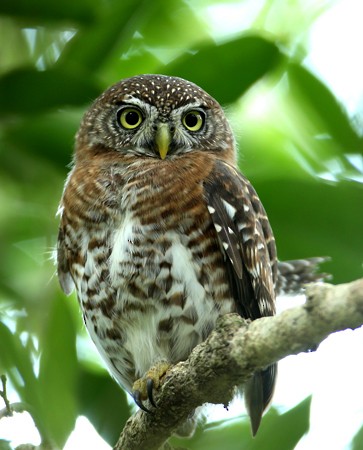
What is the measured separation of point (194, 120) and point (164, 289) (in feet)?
4.18

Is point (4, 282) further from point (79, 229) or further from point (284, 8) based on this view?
point (284, 8)

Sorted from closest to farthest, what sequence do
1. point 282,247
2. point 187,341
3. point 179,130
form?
point 282,247, point 187,341, point 179,130

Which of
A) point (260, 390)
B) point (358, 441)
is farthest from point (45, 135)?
point (358, 441)

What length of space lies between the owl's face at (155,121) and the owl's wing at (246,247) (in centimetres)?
44

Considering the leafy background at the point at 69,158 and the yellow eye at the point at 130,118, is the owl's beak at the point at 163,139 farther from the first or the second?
the leafy background at the point at 69,158

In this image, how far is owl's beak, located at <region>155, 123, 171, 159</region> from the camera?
14.7ft

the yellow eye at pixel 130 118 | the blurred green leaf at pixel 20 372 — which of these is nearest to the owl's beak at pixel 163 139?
the yellow eye at pixel 130 118

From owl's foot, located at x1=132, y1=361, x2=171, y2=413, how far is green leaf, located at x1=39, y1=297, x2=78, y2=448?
31cm

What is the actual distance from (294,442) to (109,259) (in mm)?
1338

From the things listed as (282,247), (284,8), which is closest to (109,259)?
(282,247)

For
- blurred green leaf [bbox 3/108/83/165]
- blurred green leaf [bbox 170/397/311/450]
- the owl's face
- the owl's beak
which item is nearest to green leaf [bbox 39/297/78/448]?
blurred green leaf [bbox 170/397/311/450]

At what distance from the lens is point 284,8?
193 inches

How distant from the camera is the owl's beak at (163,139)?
14.7 ft

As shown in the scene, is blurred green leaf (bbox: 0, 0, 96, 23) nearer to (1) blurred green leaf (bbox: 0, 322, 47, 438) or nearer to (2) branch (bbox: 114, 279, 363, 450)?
(1) blurred green leaf (bbox: 0, 322, 47, 438)
